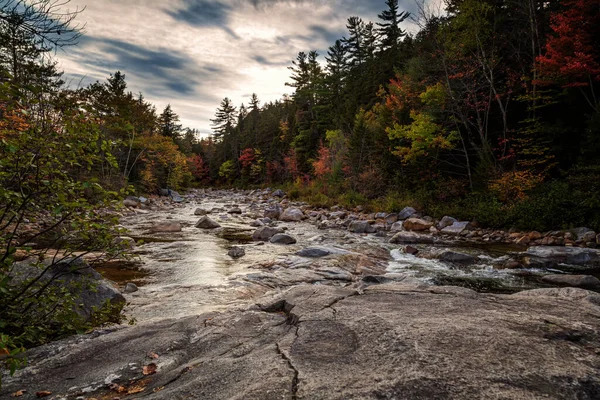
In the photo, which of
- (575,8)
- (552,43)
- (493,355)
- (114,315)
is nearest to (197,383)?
(493,355)

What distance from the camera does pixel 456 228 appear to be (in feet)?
43.1

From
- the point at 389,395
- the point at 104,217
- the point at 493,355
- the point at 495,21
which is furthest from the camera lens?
the point at 495,21

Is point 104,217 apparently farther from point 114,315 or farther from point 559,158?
point 559,158

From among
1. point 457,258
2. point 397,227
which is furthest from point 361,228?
point 457,258

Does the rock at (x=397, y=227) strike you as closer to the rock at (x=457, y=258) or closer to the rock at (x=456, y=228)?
the rock at (x=456, y=228)

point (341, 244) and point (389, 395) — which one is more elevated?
point (389, 395)

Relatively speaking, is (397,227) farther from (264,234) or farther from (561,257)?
(561,257)

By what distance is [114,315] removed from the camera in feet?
14.6

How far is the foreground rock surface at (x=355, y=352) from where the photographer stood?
1793 millimetres

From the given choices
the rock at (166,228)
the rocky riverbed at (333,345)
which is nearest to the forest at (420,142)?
the rocky riverbed at (333,345)

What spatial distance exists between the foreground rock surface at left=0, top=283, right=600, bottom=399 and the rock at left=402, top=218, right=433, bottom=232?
1034 cm

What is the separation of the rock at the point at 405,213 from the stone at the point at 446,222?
2.21 meters

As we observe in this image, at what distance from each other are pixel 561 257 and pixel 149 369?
1035 cm

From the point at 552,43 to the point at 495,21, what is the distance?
456cm
